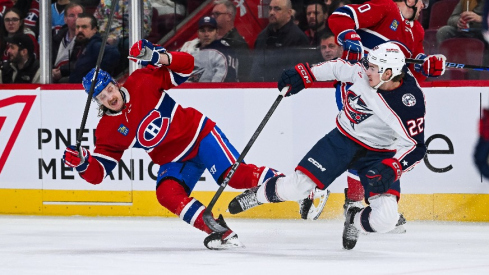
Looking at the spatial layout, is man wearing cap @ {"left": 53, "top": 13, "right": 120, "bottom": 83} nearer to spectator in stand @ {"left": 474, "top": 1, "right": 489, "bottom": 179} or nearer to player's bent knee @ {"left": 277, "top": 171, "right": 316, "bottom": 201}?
player's bent knee @ {"left": 277, "top": 171, "right": 316, "bottom": 201}

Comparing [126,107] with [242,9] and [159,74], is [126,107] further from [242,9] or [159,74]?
[242,9]

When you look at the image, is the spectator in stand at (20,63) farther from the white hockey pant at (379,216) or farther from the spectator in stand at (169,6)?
the white hockey pant at (379,216)

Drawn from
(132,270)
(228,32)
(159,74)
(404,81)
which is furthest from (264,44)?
(132,270)

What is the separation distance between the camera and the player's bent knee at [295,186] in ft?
14.9

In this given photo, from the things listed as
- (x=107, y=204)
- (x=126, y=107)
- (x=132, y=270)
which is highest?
(x=126, y=107)

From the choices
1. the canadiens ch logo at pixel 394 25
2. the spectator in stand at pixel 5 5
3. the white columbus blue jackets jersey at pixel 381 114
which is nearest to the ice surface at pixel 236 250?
the white columbus blue jackets jersey at pixel 381 114

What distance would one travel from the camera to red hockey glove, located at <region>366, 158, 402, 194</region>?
13.9 feet

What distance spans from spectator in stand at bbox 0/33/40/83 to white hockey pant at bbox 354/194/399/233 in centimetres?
289

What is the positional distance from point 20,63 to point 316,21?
2.07m

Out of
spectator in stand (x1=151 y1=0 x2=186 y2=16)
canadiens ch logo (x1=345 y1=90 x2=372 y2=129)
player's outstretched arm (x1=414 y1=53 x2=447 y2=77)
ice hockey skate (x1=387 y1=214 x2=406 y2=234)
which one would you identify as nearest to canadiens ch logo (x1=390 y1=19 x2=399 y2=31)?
player's outstretched arm (x1=414 y1=53 x2=447 y2=77)

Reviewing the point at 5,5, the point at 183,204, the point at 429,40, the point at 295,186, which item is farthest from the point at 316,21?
the point at 5,5

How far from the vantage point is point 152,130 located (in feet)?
15.7

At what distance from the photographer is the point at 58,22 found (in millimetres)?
6426

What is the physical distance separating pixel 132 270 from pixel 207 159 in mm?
1098
